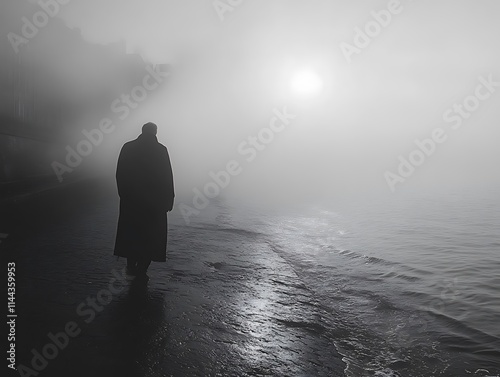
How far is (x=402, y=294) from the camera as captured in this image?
20.1ft

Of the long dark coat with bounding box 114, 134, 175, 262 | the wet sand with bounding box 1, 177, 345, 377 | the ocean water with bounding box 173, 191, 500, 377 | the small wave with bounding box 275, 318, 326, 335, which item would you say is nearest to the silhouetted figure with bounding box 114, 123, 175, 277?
the long dark coat with bounding box 114, 134, 175, 262

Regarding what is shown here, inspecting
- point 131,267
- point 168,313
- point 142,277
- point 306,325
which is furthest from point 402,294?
point 131,267

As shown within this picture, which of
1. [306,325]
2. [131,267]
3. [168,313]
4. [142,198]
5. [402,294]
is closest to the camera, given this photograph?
[168,313]

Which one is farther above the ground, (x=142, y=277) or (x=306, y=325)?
(x=306, y=325)

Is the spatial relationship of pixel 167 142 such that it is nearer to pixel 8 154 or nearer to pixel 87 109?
pixel 87 109

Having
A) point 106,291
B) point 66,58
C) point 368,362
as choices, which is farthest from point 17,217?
point 66,58

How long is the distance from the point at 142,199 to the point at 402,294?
4.64m

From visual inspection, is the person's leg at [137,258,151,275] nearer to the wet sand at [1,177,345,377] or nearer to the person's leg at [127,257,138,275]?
the person's leg at [127,257,138,275]

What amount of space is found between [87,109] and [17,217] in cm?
1529

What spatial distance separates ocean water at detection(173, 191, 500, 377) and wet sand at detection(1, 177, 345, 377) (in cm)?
42

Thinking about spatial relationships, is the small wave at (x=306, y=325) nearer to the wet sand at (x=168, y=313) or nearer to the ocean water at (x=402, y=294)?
the wet sand at (x=168, y=313)

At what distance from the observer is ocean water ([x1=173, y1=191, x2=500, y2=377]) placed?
3.64 metres

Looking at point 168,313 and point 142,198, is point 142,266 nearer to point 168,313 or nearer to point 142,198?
point 142,198

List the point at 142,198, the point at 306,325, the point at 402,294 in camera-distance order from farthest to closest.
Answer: the point at 402,294
the point at 142,198
the point at 306,325
